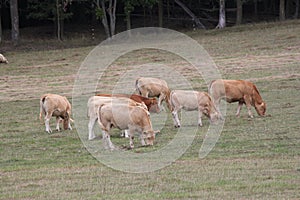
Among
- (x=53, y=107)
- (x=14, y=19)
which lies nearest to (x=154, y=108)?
(x=53, y=107)

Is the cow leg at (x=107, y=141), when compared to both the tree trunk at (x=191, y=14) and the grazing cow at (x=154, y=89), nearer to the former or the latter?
the grazing cow at (x=154, y=89)

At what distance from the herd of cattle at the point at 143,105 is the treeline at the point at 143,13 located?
29.0 m

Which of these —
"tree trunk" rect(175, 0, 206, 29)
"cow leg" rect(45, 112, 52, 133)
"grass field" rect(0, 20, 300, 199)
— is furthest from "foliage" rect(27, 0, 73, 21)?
"cow leg" rect(45, 112, 52, 133)

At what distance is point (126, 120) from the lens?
14469mm

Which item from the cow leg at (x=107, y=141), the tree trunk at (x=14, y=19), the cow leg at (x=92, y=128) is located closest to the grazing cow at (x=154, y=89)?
the cow leg at (x=92, y=128)

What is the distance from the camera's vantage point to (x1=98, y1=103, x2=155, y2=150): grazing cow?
47.5 ft

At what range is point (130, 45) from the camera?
4450cm

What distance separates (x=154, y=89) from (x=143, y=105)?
5794 mm

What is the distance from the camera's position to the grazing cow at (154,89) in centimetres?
2113

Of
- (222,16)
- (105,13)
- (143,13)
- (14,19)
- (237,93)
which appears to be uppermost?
(237,93)

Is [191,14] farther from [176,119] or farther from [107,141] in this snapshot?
[107,141]

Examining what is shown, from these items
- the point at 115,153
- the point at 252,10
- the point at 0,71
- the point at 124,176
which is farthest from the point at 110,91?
the point at 252,10

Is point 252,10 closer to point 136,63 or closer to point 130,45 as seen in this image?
point 130,45

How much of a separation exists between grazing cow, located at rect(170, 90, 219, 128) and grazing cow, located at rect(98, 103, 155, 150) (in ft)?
11.1
